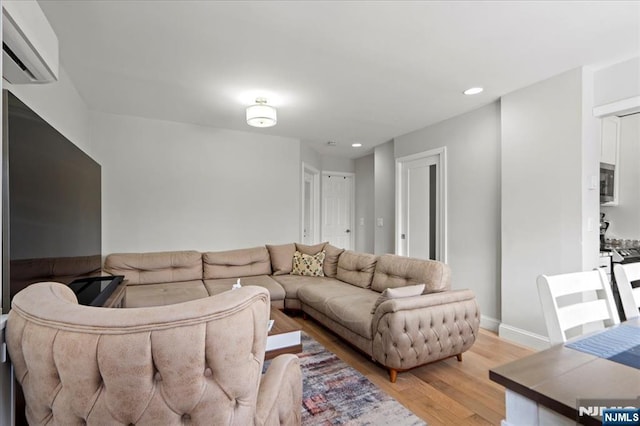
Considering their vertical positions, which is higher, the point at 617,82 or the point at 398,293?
the point at 617,82

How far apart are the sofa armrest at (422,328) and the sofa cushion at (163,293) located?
73.7 inches

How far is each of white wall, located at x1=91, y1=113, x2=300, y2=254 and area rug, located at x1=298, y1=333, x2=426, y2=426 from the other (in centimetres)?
248

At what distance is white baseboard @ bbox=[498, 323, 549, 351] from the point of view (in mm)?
2789

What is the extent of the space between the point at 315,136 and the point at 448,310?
10.6 feet

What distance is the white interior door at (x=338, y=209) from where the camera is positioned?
633 cm

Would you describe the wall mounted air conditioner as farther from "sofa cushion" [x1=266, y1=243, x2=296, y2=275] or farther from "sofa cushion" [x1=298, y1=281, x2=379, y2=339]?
"sofa cushion" [x1=266, y1=243, x2=296, y2=275]

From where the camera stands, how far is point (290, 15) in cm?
189

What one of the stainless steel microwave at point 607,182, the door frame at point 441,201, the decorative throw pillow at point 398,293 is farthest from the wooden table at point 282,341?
the stainless steel microwave at point 607,182

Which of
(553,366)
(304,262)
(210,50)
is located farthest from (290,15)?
(304,262)

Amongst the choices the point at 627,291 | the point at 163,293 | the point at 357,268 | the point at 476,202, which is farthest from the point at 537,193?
the point at 163,293

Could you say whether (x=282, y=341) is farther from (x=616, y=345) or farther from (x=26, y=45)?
(x=26, y=45)

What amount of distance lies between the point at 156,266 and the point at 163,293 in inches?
24.0

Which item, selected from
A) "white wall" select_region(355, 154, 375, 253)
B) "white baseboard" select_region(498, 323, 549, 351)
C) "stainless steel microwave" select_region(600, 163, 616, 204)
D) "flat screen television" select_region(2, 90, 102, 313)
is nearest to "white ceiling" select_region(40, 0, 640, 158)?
"flat screen television" select_region(2, 90, 102, 313)

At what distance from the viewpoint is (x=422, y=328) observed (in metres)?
2.27
